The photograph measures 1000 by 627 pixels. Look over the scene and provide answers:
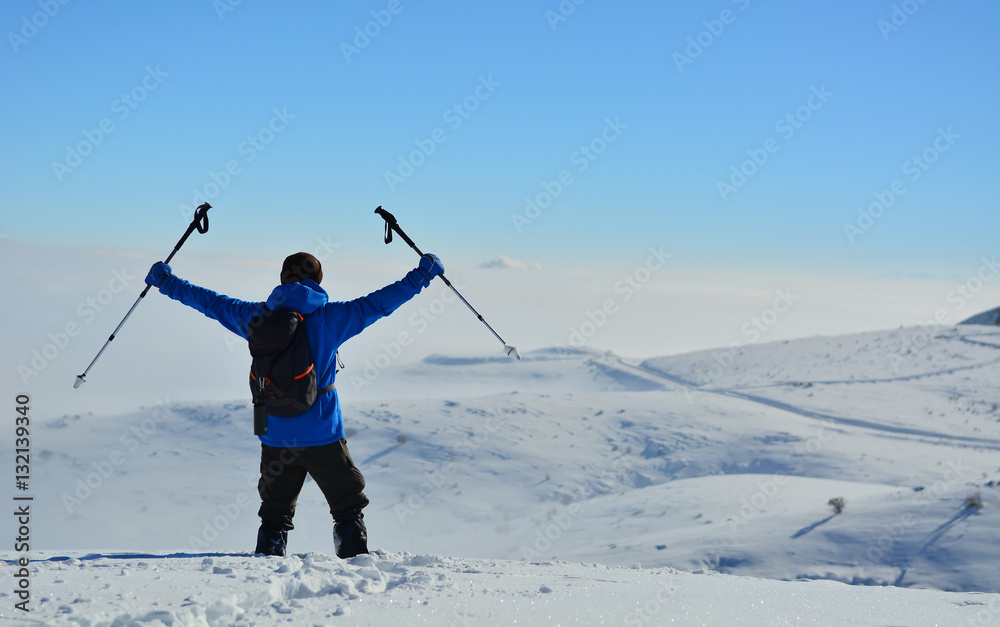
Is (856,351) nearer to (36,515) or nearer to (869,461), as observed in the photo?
(869,461)

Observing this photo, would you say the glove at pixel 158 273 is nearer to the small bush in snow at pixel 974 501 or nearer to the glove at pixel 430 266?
the glove at pixel 430 266

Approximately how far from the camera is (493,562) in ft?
15.0

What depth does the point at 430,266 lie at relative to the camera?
14.4 ft

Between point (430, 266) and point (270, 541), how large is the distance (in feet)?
6.29

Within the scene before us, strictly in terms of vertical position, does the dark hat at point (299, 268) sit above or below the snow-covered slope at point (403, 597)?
above

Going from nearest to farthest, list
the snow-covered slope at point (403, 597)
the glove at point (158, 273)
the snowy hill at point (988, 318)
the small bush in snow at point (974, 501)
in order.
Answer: the snow-covered slope at point (403, 597), the glove at point (158, 273), the small bush in snow at point (974, 501), the snowy hill at point (988, 318)

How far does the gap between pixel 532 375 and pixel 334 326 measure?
85.0 feet

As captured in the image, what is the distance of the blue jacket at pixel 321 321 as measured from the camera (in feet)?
13.8

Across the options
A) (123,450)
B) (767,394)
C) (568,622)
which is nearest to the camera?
(568,622)

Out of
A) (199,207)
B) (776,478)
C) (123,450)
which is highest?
(199,207)

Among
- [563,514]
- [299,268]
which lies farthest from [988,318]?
[299,268]

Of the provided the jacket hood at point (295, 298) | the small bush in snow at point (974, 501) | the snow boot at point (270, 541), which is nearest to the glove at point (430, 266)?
the jacket hood at point (295, 298)

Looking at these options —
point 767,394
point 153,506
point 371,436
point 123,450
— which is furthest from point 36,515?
point 767,394

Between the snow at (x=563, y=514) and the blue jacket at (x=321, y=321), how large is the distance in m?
0.71
